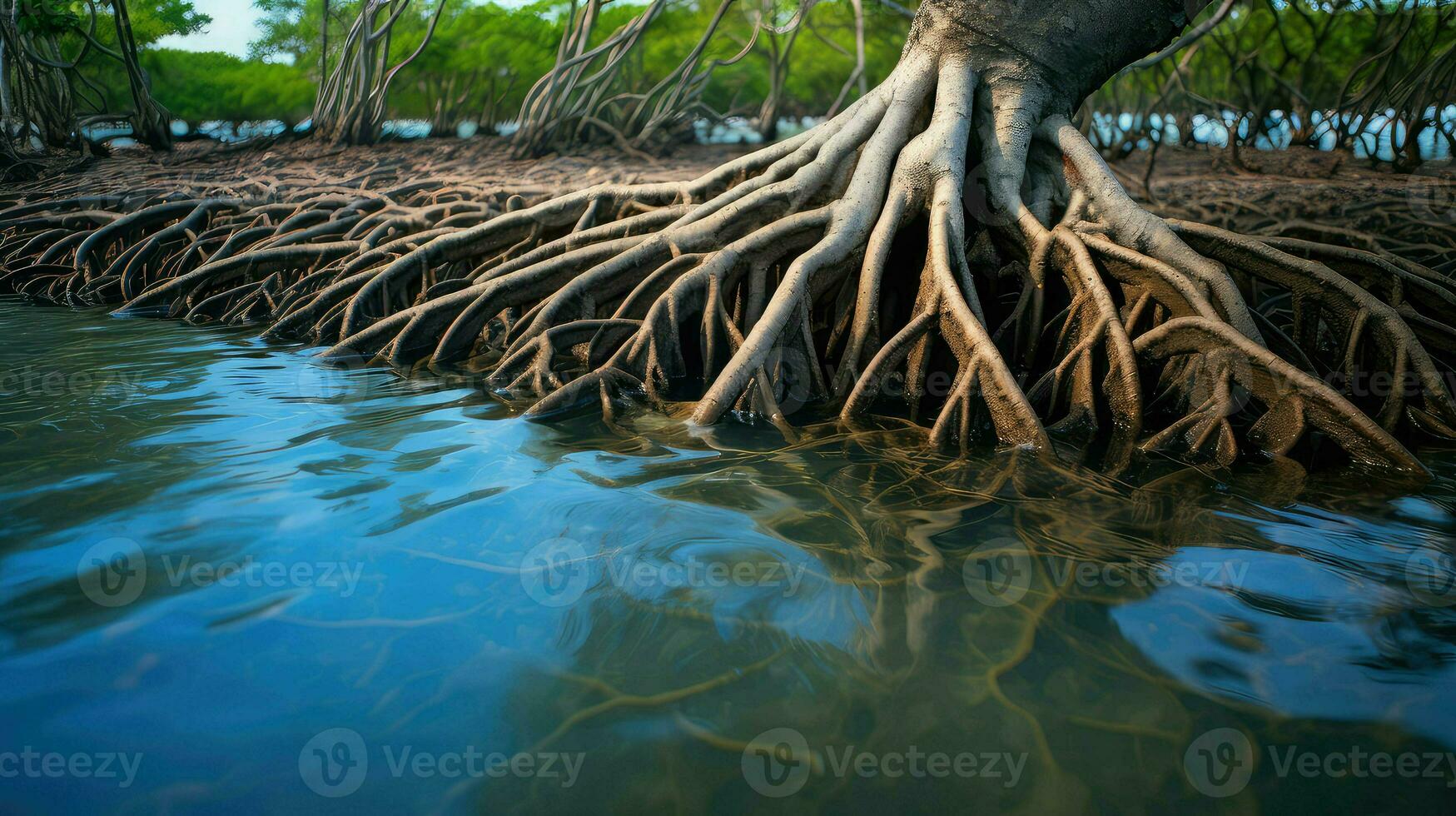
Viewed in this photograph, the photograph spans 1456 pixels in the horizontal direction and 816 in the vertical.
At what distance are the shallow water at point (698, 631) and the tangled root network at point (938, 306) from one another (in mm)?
427

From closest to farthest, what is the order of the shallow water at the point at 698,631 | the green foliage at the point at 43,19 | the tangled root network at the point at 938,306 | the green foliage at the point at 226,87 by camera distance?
the shallow water at the point at 698,631 → the tangled root network at the point at 938,306 → the green foliage at the point at 43,19 → the green foliage at the point at 226,87

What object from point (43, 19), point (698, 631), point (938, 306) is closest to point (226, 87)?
point (43, 19)

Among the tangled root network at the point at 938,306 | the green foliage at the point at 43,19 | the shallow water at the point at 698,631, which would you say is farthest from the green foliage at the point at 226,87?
the shallow water at the point at 698,631

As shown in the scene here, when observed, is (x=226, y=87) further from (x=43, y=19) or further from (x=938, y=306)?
(x=938, y=306)

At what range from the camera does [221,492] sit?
100.0 inches

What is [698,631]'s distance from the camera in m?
1.92

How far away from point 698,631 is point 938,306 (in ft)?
6.94

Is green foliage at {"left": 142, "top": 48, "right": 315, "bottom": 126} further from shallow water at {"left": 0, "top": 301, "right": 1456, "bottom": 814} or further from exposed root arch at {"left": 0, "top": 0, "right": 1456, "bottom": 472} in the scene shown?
shallow water at {"left": 0, "top": 301, "right": 1456, "bottom": 814}

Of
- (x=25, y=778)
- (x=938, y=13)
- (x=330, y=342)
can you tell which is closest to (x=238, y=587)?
(x=25, y=778)

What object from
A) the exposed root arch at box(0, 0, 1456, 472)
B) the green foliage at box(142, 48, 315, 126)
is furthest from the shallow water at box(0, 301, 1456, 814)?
the green foliage at box(142, 48, 315, 126)

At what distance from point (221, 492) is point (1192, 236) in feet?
13.7

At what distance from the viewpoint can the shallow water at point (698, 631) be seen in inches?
59.2

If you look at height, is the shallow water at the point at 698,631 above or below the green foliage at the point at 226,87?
below

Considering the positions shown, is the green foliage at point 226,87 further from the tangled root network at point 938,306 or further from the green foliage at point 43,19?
the tangled root network at point 938,306
